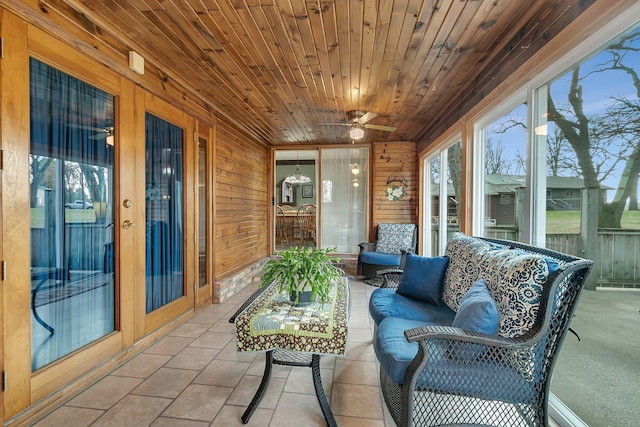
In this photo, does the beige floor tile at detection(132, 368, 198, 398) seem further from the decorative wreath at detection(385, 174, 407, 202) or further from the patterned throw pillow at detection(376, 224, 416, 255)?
the decorative wreath at detection(385, 174, 407, 202)

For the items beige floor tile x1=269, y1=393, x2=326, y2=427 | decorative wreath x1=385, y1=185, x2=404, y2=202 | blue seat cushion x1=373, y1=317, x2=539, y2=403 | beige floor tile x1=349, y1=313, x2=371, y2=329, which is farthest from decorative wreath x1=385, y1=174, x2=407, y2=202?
blue seat cushion x1=373, y1=317, x2=539, y2=403

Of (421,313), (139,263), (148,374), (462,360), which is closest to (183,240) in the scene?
(139,263)

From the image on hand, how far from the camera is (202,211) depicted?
3510 mm

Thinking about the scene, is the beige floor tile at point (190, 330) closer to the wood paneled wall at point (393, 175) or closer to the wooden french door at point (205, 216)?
Answer: the wooden french door at point (205, 216)

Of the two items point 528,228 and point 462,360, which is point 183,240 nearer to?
point 462,360

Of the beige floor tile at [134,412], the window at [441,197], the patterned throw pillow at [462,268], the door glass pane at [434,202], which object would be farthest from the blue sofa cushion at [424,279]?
the door glass pane at [434,202]

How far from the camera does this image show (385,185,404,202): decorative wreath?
5527 millimetres

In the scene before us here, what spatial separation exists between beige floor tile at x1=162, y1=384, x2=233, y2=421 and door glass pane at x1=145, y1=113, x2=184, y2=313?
3.42 feet

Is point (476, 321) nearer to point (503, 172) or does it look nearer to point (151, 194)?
point (503, 172)

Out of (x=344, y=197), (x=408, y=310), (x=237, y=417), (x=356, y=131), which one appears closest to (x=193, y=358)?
(x=237, y=417)

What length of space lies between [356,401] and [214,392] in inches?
36.4

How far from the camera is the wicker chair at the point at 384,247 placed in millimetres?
4609

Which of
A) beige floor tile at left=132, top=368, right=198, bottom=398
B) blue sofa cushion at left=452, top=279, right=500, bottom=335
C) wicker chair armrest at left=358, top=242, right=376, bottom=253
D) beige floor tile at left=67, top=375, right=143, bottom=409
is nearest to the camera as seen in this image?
blue sofa cushion at left=452, top=279, right=500, bottom=335

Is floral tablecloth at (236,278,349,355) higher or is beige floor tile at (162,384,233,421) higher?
floral tablecloth at (236,278,349,355)
